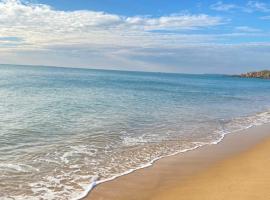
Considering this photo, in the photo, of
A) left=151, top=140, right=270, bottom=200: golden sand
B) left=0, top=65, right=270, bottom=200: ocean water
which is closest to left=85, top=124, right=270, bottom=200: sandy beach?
left=151, top=140, right=270, bottom=200: golden sand

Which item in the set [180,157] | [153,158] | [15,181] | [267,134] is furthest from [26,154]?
[267,134]

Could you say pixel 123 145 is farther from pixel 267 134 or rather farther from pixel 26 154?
pixel 267 134

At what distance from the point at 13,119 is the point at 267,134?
11441mm

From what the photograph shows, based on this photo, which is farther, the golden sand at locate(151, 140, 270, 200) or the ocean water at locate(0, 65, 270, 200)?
the ocean water at locate(0, 65, 270, 200)

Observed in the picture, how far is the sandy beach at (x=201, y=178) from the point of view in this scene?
6895mm

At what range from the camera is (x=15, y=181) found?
24.8 ft

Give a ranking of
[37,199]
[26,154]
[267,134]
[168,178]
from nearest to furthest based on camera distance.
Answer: [37,199]
[168,178]
[26,154]
[267,134]

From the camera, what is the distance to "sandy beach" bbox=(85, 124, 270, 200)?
689cm

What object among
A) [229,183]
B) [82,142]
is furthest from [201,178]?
[82,142]

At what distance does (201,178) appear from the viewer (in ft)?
26.9

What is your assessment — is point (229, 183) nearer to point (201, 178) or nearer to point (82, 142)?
point (201, 178)

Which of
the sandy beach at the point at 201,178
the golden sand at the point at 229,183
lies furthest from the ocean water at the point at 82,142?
the golden sand at the point at 229,183

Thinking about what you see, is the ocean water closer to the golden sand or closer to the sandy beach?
the sandy beach

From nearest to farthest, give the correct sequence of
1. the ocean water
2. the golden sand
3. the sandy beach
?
the golden sand, the sandy beach, the ocean water
